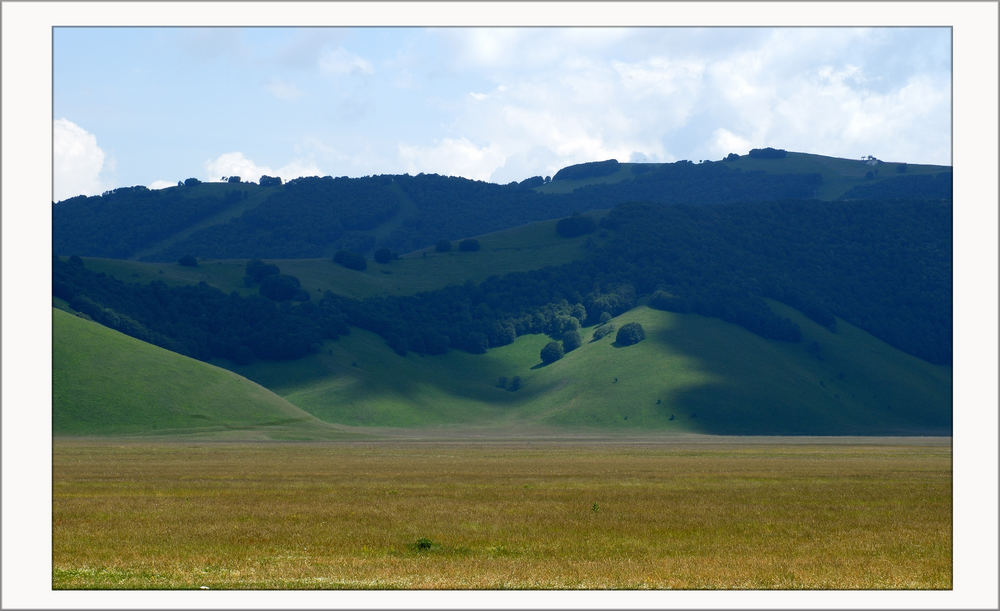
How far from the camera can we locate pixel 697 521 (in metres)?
46.0

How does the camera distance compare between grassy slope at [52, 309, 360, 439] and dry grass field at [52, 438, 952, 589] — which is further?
grassy slope at [52, 309, 360, 439]

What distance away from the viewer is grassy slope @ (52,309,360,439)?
160750 mm

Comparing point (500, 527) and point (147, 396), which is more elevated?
point (500, 527)

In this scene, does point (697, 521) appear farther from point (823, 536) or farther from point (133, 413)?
point (133, 413)

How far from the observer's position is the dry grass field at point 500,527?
1185 inches

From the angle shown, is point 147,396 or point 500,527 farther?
point 147,396

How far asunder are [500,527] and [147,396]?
138215mm

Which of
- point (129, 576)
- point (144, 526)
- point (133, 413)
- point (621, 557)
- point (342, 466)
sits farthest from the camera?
point (133, 413)

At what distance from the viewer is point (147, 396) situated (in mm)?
170250

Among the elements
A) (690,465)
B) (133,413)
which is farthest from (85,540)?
(133,413)

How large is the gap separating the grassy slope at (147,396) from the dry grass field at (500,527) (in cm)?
7633

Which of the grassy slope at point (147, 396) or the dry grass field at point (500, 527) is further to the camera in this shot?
the grassy slope at point (147, 396)

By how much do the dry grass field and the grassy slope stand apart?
76325mm

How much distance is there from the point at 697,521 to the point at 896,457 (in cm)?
7001
